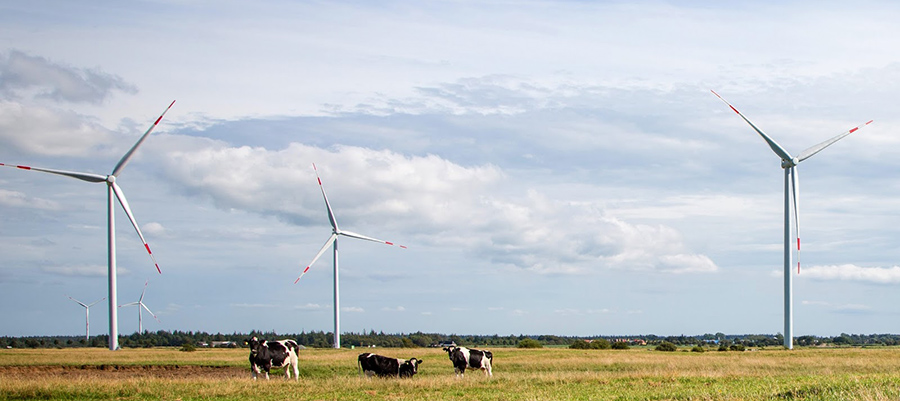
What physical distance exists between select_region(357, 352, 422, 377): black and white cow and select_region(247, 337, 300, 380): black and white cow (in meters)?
2.89

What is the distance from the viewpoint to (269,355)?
35.7 meters

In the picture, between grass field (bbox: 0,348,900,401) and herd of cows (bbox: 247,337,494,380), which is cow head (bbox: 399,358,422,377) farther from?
grass field (bbox: 0,348,900,401)

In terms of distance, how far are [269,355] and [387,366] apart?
195 inches

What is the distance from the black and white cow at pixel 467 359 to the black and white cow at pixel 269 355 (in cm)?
685

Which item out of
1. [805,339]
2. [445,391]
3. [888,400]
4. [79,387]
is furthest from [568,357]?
[805,339]

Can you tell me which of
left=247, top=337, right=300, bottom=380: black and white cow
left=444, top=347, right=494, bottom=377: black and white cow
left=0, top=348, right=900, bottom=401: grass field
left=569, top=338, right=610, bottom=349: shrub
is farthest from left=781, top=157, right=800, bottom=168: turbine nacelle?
left=247, top=337, right=300, bottom=380: black and white cow

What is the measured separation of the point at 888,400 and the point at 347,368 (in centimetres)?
2982

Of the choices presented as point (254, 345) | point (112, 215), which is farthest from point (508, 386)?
point (112, 215)

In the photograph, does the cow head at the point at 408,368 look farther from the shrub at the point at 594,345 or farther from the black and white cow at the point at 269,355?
the shrub at the point at 594,345

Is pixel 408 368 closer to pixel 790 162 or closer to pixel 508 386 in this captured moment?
pixel 508 386

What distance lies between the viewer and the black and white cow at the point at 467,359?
37.5m

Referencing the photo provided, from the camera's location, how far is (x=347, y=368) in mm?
43750

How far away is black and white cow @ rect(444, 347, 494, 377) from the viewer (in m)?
37.5

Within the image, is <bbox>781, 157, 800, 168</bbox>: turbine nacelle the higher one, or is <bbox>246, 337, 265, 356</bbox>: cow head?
<bbox>781, 157, 800, 168</bbox>: turbine nacelle
